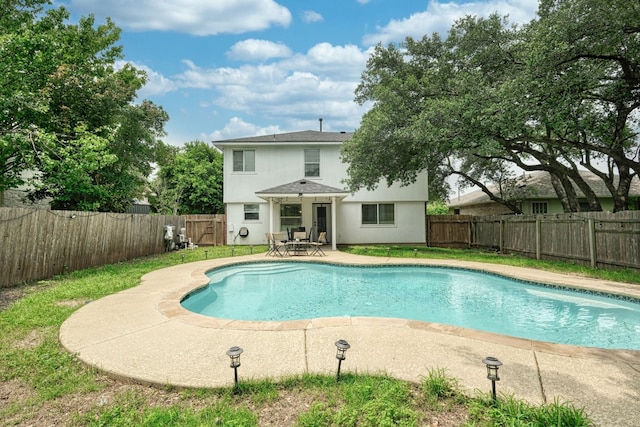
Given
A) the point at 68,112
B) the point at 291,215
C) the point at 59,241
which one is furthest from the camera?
the point at 291,215

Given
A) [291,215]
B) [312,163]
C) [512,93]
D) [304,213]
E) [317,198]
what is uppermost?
[512,93]

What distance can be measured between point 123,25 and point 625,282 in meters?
24.0

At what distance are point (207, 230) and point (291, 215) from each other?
4833mm

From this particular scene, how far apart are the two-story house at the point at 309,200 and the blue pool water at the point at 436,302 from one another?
7288 mm

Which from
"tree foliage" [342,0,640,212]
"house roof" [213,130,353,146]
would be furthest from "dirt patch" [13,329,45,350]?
"house roof" [213,130,353,146]

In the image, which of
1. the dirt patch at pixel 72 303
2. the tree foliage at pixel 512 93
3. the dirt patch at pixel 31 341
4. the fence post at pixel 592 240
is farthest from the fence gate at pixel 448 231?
the dirt patch at pixel 31 341

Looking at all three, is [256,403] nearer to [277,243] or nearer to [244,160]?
[277,243]

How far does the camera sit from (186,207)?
26500mm

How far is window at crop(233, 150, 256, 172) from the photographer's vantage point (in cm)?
1764

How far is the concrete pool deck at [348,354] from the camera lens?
287 cm

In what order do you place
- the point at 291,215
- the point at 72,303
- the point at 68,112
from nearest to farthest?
1. the point at 72,303
2. the point at 68,112
3. the point at 291,215

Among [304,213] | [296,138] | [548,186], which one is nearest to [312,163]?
[296,138]

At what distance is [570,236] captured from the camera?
405 inches

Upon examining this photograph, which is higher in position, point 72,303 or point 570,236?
point 570,236
